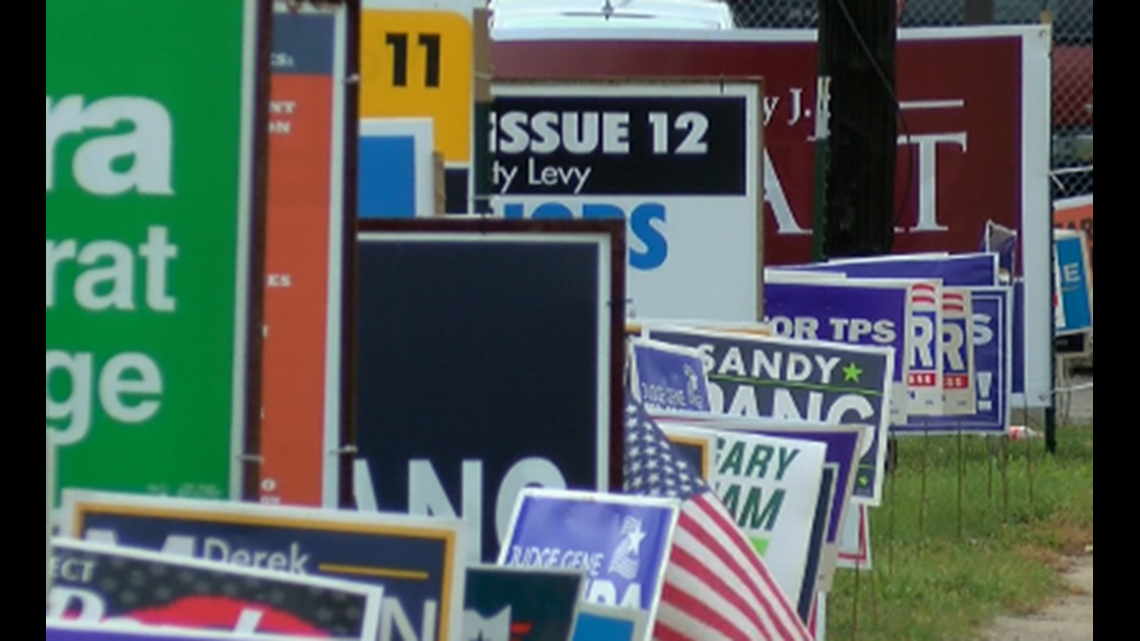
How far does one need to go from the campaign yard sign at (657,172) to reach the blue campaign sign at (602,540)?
425 centimetres

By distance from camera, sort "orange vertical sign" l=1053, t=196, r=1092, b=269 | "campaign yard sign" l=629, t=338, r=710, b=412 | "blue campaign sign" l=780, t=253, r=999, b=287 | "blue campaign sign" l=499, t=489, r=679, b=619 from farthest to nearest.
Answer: "orange vertical sign" l=1053, t=196, r=1092, b=269 → "blue campaign sign" l=780, t=253, r=999, b=287 → "campaign yard sign" l=629, t=338, r=710, b=412 → "blue campaign sign" l=499, t=489, r=679, b=619

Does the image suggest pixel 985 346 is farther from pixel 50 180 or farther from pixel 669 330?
pixel 50 180

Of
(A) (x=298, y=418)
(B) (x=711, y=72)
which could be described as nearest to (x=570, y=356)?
(A) (x=298, y=418)

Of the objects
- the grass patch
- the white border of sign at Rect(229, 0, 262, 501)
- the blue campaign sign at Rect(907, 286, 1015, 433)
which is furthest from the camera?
the blue campaign sign at Rect(907, 286, 1015, 433)

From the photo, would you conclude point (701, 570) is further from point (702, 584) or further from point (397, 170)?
point (397, 170)

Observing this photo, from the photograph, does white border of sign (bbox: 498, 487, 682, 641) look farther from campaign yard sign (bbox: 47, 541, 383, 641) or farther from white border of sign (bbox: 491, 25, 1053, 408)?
white border of sign (bbox: 491, 25, 1053, 408)

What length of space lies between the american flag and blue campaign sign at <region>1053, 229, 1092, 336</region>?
45.8ft

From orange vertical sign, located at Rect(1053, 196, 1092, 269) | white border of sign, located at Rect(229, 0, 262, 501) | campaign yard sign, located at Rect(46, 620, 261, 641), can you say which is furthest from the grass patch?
campaign yard sign, located at Rect(46, 620, 261, 641)

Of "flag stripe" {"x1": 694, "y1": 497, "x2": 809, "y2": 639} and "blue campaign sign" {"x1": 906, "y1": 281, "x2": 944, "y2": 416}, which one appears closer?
"flag stripe" {"x1": 694, "y1": 497, "x2": 809, "y2": 639}

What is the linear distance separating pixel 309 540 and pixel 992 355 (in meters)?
8.72

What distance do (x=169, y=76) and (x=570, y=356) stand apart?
123 centimetres

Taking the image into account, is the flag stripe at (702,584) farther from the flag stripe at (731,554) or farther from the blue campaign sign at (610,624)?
the blue campaign sign at (610,624)

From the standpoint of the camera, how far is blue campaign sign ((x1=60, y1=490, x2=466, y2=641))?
3252 mm

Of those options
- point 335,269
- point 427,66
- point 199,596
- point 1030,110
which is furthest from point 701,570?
point 1030,110
